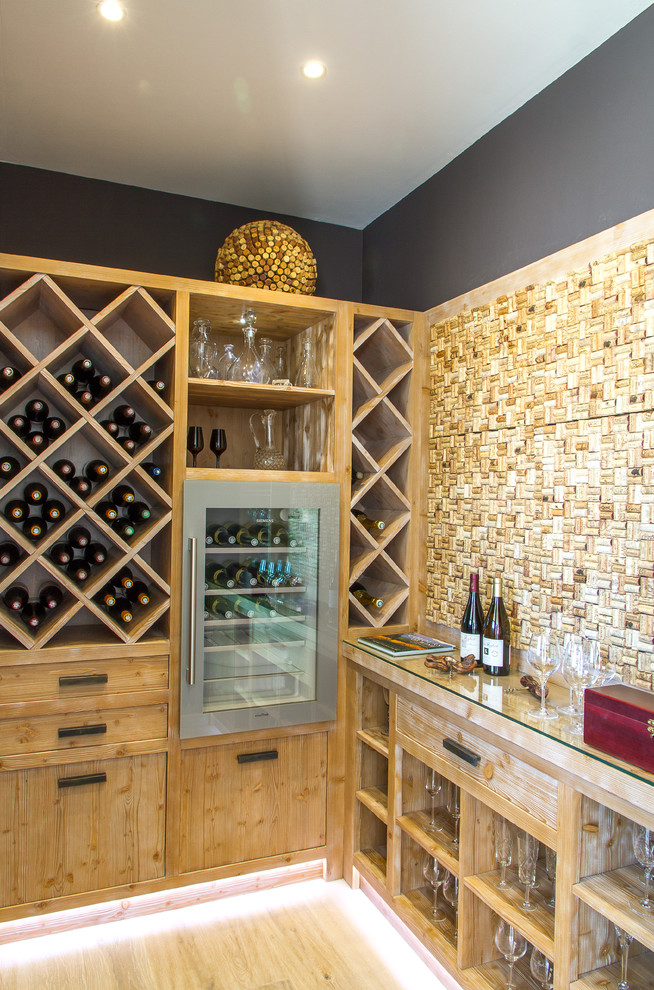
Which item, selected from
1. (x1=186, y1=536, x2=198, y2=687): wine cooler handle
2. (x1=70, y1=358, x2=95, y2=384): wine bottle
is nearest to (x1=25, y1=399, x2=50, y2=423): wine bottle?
(x1=70, y1=358, x2=95, y2=384): wine bottle

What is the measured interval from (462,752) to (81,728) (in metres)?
1.37

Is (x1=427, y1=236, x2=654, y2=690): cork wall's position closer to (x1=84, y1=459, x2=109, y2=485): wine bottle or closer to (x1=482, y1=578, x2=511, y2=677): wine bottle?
(x1=482, y1=578, x2=511, y2=677): wine bottle

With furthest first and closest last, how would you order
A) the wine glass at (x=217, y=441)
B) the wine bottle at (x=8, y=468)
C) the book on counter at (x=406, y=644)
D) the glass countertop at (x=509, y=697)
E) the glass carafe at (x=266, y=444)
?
1. the glass carafe at (x=266, y=444)
2. the wine glass at (x=217, y=441)
3. the book on counter at (x=406, y=644)
4. the wine bottle at (x=8, y=468)
5. the glass countertop at (x=509, y=697)

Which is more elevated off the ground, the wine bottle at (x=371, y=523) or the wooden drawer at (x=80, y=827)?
the wine bottle at (x=371, y=523)

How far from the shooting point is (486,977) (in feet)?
6.68

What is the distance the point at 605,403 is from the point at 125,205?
2.34 m

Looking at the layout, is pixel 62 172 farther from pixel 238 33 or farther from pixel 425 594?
pixel 425 594

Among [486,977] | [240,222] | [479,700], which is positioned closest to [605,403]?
[479,700]

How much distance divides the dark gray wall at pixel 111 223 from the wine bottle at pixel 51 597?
149 centimetres

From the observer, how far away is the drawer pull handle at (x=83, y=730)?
2.45 m

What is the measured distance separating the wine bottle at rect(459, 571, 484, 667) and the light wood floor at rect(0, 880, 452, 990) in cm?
107

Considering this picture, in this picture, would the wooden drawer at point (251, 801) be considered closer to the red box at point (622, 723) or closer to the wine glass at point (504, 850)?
the wine glass at point (504, 850)

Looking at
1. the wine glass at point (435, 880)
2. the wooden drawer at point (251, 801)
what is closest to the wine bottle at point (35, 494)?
the wooden drawer at point (251, 801)

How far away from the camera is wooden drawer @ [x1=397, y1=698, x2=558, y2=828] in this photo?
1776mm
